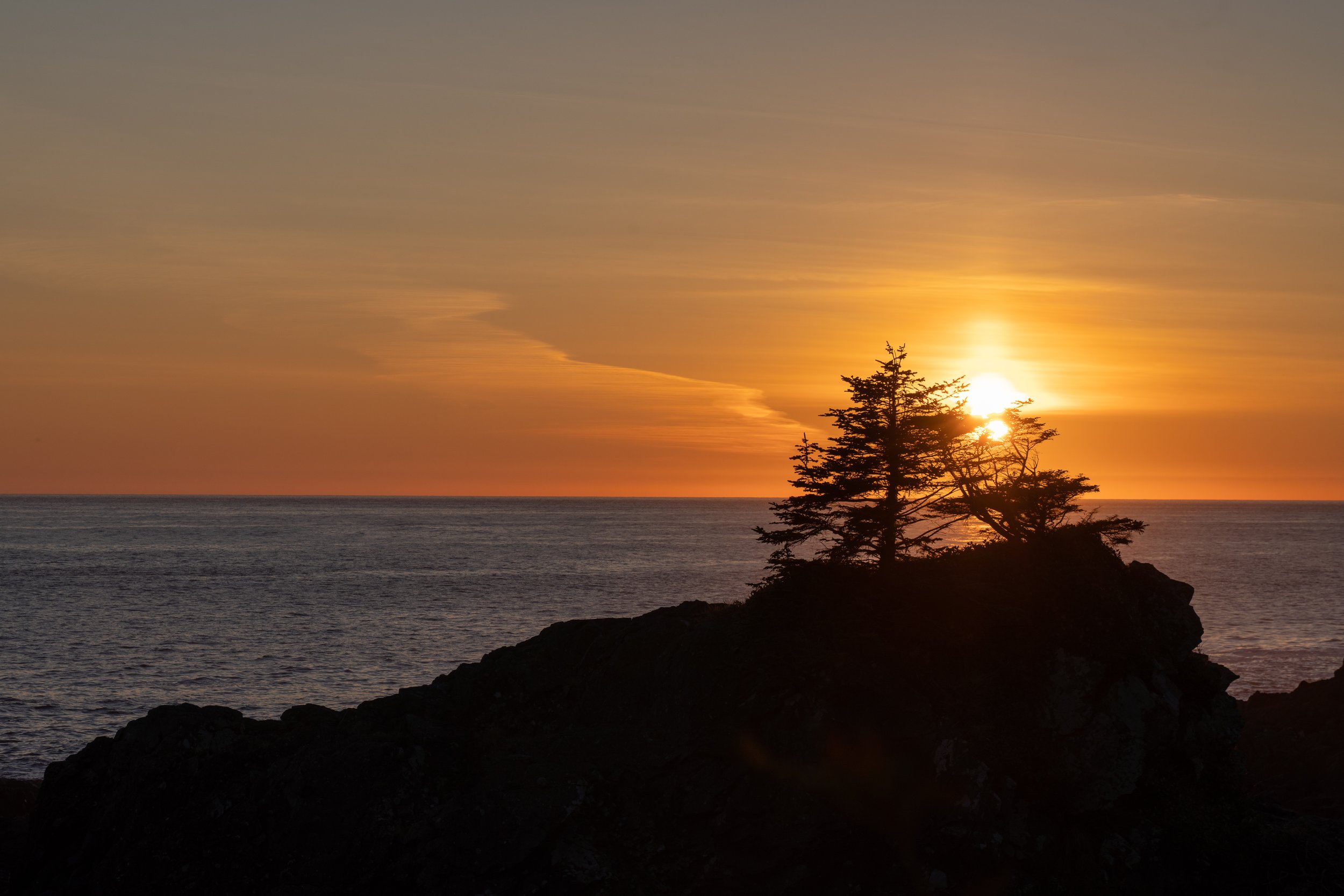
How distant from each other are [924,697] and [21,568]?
133 m

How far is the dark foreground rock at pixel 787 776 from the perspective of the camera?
81.4 feet

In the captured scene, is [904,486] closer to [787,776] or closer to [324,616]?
[787,776]

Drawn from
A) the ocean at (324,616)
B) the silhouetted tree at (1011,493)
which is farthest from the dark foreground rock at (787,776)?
the ocean at (324,616)

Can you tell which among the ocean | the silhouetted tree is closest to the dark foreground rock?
the silhouetted tree

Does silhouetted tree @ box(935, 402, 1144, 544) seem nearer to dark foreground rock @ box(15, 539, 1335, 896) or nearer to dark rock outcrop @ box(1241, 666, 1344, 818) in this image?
dark foreground rock @ box(15, 539, 1335, 896)

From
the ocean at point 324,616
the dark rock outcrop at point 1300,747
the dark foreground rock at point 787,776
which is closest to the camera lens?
the dark foreground rock at point 787,776

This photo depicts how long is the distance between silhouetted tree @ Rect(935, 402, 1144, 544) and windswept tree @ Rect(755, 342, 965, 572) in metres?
0.51

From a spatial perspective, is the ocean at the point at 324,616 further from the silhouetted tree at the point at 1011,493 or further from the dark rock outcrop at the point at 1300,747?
the silhouetted tree at the point at 1011,493

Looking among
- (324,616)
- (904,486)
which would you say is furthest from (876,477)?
(324,616)

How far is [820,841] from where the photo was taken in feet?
81.9

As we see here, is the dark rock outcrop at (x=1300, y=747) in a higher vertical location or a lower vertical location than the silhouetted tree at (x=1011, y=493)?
lower

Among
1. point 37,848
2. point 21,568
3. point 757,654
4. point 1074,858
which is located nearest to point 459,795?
point 757,654

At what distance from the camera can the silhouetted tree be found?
31.4 m

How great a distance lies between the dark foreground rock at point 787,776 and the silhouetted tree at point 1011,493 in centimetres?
A: 171
